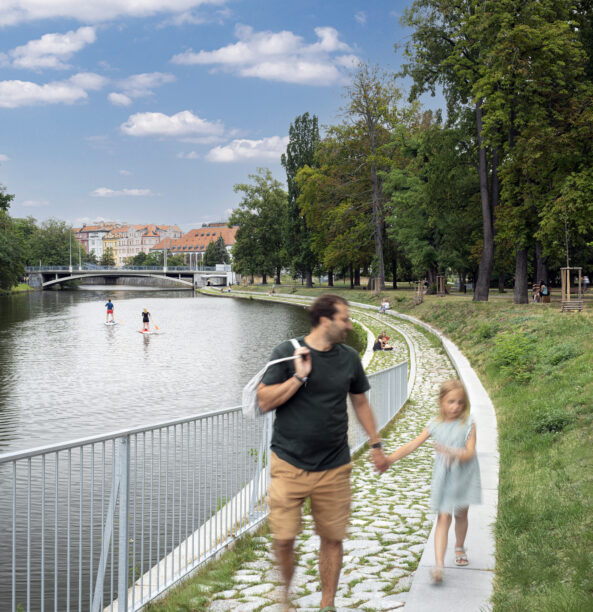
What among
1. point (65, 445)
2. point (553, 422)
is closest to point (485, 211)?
point (553, 422)

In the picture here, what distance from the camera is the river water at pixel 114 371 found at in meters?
16.0

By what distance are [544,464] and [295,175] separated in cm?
6490

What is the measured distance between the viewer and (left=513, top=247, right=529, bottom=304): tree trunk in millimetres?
30031

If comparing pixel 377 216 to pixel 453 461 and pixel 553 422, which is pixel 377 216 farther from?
pixel 453 461

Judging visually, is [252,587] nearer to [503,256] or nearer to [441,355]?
[441,355]

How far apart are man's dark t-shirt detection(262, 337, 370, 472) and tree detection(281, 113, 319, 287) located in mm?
66560

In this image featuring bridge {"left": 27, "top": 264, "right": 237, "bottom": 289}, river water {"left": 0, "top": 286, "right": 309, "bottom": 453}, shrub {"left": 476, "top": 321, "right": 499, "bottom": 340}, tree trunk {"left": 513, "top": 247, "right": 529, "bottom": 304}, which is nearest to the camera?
river water {"left": 0, "top": 286, "right": 309, "bottom": 453}

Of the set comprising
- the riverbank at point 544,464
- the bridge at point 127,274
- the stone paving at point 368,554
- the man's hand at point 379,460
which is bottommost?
the stone paving at point 368,554

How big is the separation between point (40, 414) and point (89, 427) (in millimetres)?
2190

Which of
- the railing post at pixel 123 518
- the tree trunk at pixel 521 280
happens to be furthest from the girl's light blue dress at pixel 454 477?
the tree trunk at pixel 521 280

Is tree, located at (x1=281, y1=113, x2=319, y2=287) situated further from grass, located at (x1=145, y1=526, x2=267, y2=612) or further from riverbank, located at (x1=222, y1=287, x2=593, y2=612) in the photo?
grass, located at (x1=145, y1=526, x2=267, y2=612)

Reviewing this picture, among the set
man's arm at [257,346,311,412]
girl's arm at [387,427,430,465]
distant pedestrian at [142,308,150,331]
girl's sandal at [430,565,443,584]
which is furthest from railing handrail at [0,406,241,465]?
distant pedestrian at [142,308,150,331]

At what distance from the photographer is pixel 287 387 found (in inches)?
146

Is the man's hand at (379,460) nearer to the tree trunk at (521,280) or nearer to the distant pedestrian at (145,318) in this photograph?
the tree trunk at (521,280)
